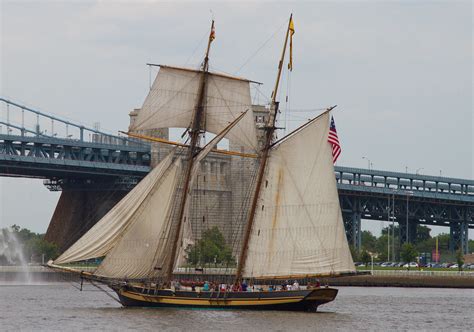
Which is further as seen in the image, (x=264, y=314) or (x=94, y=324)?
(x=264, y=314)

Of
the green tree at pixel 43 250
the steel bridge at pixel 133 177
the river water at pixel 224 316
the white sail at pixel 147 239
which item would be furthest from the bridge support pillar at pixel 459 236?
the white sail at pixel 147 239

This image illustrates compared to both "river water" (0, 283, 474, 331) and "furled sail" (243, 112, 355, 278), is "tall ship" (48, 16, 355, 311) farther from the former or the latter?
"river water" (0, 283, 474, 331)

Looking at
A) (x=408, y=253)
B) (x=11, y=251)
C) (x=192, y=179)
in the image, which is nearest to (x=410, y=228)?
(x=408, y=253)

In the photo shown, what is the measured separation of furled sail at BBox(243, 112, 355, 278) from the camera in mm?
65500

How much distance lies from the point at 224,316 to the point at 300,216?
22.8ft

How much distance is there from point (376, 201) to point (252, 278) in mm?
101300

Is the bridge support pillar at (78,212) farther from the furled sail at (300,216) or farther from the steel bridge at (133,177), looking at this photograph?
the furled sail at (300,216)

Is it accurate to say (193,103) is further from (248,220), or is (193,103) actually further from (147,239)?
(147,239)

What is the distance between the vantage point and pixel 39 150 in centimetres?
14075

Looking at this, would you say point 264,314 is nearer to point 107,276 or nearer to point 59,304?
point 107,276

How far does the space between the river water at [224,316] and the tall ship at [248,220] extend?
1.45m

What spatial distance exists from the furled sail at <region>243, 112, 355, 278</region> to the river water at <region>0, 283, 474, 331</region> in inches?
113

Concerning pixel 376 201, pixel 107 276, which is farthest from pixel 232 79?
pixel 376 201

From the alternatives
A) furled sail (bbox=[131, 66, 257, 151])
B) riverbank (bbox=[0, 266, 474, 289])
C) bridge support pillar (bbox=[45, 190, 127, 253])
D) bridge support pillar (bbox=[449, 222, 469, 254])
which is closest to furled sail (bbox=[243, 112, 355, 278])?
furled sail (bbox=[131, 66, 257, 151])
